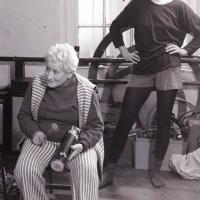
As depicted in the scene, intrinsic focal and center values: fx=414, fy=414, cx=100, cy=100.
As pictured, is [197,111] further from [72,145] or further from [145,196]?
[72,145]

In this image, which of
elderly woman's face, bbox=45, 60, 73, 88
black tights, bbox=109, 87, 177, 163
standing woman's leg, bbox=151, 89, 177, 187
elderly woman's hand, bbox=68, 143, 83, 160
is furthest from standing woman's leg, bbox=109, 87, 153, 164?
elderly woman's hand, bbox=68, 143, 83, 160

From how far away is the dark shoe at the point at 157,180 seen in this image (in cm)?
322

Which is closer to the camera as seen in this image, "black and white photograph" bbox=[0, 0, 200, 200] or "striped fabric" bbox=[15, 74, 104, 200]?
"striped fabric" bbox=[15, 74, 104, 200]

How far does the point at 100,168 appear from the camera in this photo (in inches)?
94.0

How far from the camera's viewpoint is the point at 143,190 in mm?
3174

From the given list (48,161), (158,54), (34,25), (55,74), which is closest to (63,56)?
(55,74)

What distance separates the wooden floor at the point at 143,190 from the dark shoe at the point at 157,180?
0.11 ft

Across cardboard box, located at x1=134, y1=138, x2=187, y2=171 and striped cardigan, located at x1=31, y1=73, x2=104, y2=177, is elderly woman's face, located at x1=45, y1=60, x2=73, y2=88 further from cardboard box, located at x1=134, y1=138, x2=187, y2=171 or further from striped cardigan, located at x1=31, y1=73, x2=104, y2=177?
cardboard box, located at x1=134, y1=138, x2=187, y2=171

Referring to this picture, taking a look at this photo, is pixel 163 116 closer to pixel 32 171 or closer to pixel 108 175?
pixel 108 175

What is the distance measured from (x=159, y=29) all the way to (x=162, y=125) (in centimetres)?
72

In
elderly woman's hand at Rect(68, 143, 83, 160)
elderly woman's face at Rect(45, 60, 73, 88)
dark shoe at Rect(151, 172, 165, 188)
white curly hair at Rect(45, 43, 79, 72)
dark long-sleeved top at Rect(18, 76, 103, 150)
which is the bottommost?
dark shoe at Rect(151, 172, 165, 188)

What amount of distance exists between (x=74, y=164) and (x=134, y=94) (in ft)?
3.31

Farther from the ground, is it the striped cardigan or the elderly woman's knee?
the striped cardigan

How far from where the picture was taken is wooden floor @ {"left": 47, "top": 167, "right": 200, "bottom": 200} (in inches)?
119
